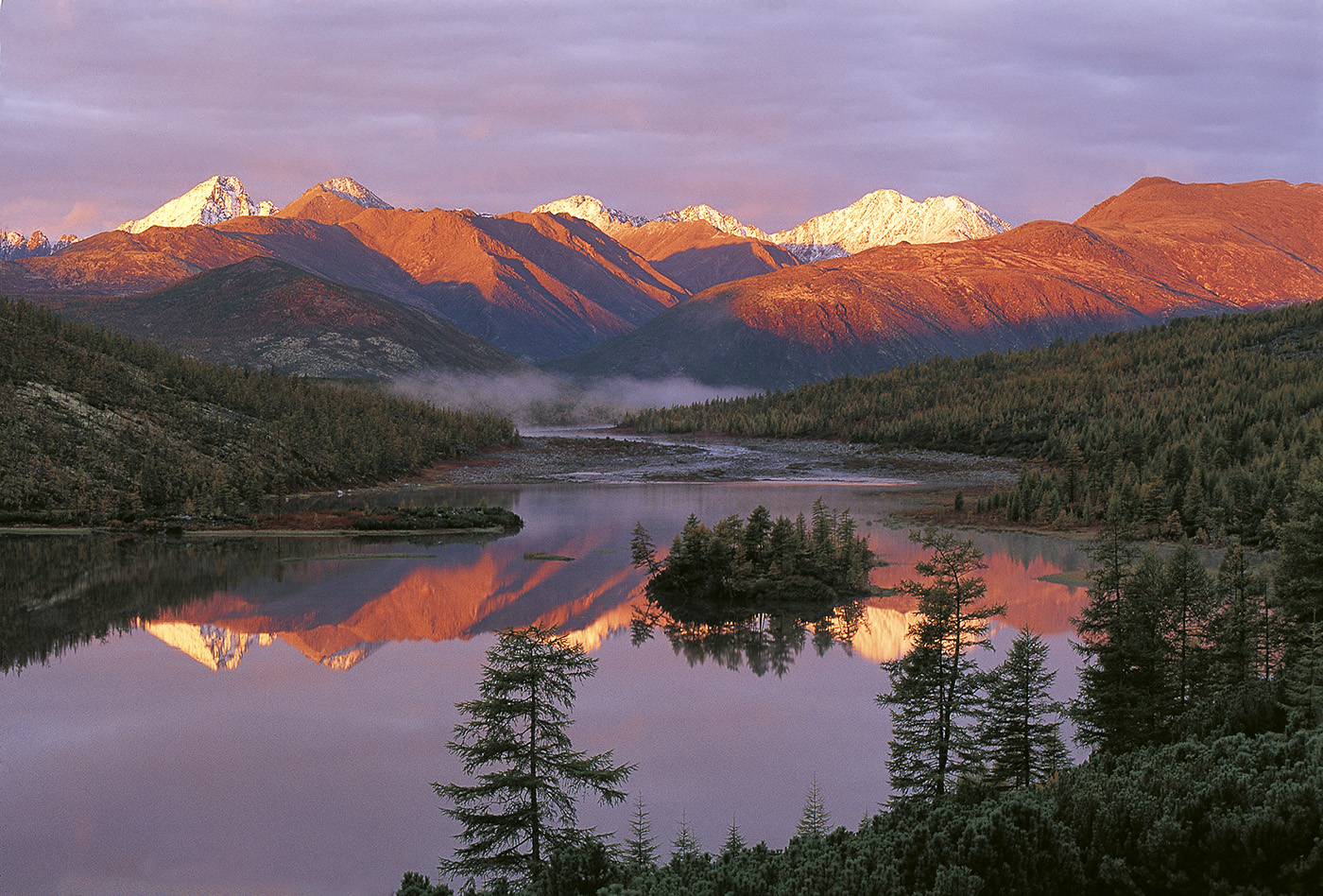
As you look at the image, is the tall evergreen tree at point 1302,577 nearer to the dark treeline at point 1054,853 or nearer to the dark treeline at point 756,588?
the dark treeline at point 1054,853

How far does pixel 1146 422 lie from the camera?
385 ft

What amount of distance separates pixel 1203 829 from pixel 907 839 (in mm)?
4696

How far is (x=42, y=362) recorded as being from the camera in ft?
306

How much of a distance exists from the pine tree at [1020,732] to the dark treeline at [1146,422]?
26.3 meters

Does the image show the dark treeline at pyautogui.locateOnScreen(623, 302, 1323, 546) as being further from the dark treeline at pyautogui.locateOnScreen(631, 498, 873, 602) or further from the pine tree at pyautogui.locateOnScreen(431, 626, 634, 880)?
the pine tree at pyautogui.locateOnScreen(431, 626, 634, 880)

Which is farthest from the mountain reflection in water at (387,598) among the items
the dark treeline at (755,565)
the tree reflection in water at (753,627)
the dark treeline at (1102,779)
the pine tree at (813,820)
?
the pine tree at (813,820)

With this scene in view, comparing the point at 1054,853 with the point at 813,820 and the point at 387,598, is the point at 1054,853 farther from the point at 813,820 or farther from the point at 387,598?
the point at 387,598

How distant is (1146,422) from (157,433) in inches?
3871

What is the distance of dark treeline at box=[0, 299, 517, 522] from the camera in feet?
249

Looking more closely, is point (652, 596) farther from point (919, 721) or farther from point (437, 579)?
point (919, 721)

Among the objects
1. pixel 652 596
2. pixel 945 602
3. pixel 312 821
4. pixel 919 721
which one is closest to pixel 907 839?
pixel 919 721

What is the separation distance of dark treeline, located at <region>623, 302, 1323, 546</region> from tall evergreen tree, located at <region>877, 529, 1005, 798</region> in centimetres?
2558

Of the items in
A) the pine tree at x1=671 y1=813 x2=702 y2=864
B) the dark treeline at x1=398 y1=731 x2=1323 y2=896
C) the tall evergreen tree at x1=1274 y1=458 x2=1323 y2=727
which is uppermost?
the tall evergreen tree at x1=1274 y1=458 x2=1323 y2=727

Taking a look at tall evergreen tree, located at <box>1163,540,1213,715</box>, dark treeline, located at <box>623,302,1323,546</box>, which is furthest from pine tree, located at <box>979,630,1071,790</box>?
dark treeline, located at <box>623,302,1323,546</box>
